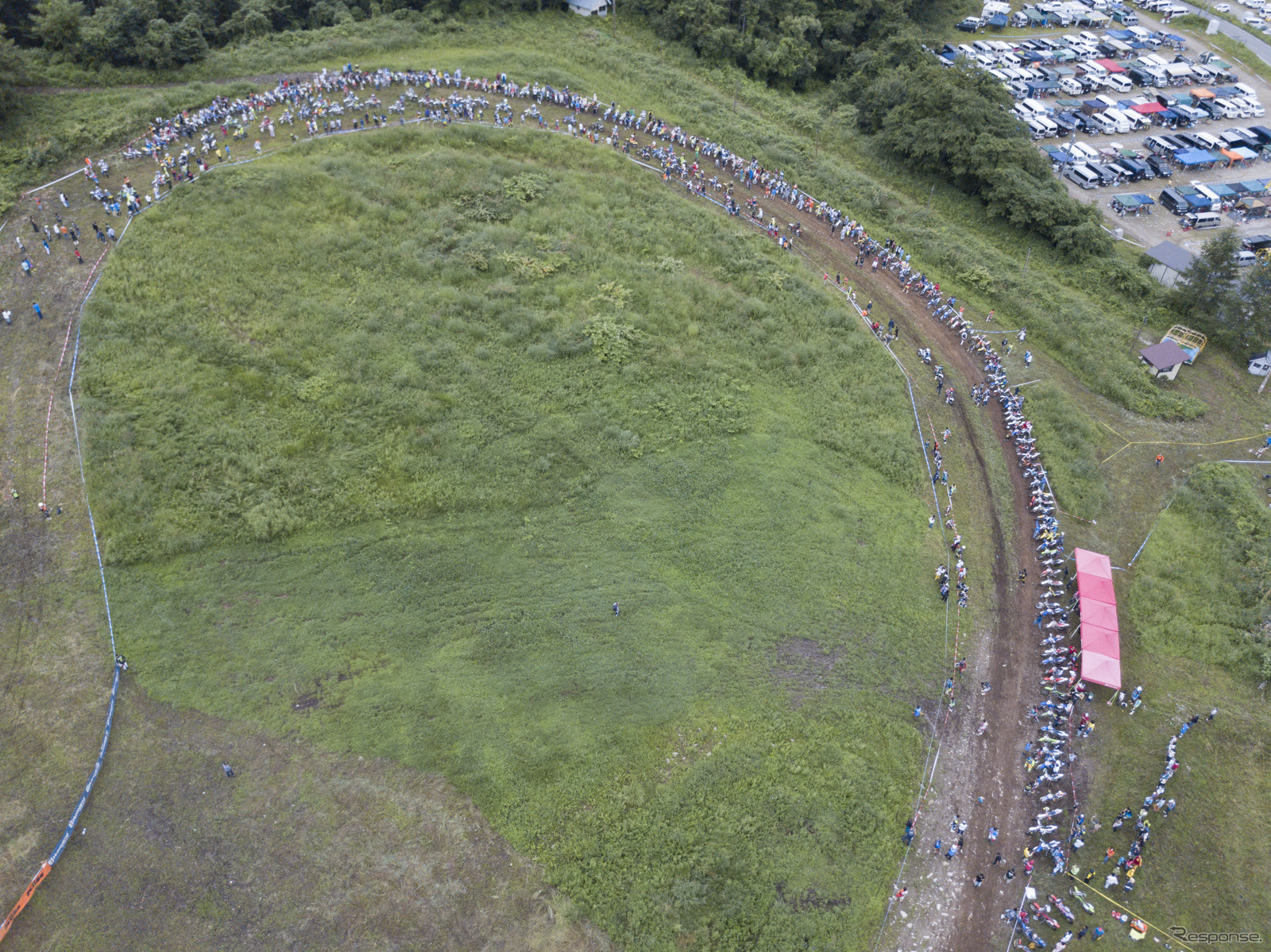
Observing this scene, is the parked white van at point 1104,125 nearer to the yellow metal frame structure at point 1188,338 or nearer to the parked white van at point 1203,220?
the parked white van at point 1203,220

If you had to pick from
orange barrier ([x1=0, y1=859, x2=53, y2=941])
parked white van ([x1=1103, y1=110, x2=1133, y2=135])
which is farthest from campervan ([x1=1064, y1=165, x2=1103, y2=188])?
orange barrier ([x1=0, y1=859, x2=53, y2=941])

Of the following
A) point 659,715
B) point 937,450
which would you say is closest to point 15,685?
point 659,715

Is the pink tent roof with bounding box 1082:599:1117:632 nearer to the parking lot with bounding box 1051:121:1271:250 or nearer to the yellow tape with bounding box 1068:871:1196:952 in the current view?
the yellow tape with bounding box 1068:871:1196:952

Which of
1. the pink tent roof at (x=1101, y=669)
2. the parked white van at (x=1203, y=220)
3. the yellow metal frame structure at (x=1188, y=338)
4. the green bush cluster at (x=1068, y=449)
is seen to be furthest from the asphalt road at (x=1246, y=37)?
the pink tent roof at (x=1101, y=669)

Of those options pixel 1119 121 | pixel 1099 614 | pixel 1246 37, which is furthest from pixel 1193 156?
pixel 1099 614

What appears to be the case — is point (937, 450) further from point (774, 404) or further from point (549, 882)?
point (549, 882)
